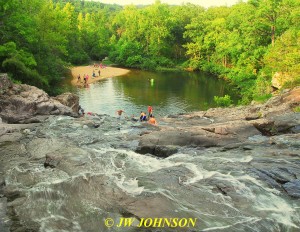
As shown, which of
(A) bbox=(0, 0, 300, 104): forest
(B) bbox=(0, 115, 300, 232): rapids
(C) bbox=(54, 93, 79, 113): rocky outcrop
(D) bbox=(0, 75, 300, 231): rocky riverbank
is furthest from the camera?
(A) bbox=(0, 0, 300, 104): forest

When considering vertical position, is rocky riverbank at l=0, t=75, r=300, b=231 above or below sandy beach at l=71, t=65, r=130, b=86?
above

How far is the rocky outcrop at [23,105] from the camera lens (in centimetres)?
2222

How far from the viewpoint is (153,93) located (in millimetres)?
42656

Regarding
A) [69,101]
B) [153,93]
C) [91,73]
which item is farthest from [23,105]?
[91,73]

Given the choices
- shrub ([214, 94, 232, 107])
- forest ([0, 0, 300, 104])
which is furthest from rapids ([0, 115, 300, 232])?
shrub ([214, 94, 232, 107])

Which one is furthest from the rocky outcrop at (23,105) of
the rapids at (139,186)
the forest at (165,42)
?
the rapids at (139,186)

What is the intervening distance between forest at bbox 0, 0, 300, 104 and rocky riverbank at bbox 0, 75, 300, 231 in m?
13.7

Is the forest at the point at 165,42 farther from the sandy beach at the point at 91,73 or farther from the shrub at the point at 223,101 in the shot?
the sandy beach at the point at 91,73

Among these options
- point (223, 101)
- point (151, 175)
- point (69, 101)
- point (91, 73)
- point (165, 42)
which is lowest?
point (223, 101)

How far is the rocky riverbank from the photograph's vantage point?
10.1 metres

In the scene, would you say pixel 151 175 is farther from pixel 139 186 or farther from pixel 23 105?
pixel 23 105

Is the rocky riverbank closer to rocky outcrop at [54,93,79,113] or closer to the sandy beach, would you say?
rocky outcrop at [54,93,79,113]

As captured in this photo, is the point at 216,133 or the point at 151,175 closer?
the point at 151,175

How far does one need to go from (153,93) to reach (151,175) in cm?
3027
